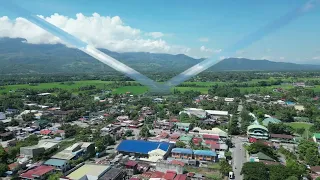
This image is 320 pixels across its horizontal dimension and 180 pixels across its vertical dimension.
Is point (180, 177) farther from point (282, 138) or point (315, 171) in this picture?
point (282, 138)

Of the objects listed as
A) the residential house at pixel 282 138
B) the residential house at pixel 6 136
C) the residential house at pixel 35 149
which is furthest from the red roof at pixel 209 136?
the residential house at pixel 6 136

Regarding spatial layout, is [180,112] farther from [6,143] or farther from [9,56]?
[9,56]

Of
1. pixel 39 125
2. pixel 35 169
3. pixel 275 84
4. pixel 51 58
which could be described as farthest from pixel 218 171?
pixel 51 58

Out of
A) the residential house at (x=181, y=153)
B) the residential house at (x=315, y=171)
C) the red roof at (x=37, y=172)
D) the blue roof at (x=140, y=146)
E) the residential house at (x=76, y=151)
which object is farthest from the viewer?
the blue roof at (x=140, y=146)

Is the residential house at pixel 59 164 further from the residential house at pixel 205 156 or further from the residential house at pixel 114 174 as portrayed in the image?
the residential house at pixel 205 156

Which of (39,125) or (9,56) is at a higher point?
(9,56)

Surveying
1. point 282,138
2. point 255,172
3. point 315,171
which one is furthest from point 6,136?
point 282,138
